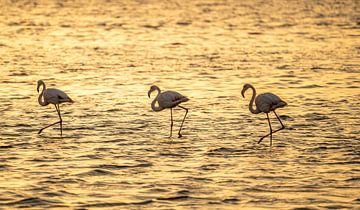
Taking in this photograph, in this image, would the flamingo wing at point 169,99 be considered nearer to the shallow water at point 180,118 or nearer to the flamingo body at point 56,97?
the shallow water at point 180,118

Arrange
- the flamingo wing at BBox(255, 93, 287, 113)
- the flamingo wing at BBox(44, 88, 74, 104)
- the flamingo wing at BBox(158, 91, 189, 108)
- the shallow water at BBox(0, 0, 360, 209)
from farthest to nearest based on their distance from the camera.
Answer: the flamingo wing at BBox(44, 88, 74, 104), the flamingo wing at BBox(158, 91, 189, 108), the flamingo wing at BBox(255, 93, 287, 113), the shallow water at BBox(0, 0, 360, 209)

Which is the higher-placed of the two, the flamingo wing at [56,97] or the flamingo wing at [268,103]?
the flamingo wing at [56,97]


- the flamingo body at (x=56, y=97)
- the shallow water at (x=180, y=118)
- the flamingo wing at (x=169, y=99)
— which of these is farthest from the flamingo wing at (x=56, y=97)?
the flamingo wing at (x=169, y=99)

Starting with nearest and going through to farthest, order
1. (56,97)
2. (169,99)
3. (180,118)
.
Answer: (169,99) < (56,97) < (180,118)

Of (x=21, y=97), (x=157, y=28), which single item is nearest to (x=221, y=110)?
(x=21, y=97)

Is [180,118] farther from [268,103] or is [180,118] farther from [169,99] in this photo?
[268,103]

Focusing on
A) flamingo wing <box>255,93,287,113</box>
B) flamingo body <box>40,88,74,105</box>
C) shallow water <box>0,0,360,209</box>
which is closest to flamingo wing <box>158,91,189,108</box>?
shallow water <box>0,0,360,209</box>

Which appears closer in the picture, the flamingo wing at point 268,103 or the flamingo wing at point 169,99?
the flamingo wing at point 268,103

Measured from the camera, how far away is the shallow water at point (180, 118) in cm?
1335

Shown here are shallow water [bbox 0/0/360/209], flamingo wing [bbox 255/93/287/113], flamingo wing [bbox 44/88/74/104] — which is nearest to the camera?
shallow water [bbox 0/0/360/209]

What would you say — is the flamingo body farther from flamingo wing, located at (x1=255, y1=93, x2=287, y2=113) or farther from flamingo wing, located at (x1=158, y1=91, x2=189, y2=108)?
flamingo wing, located at (x1=255, y1=93, x2=287, y2=113)

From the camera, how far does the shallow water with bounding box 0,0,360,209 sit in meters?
13.4

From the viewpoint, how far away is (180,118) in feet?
62.5

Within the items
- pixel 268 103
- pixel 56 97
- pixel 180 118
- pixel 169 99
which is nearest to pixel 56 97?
pixel 56 97
